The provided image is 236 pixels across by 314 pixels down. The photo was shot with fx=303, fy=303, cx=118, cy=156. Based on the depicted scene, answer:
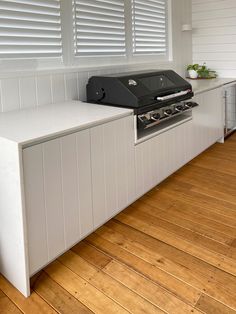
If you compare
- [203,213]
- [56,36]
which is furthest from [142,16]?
[203,213]

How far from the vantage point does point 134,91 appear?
2.12 m

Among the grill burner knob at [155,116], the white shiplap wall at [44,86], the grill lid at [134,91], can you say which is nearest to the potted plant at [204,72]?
the white shiplap wall at [44,86]

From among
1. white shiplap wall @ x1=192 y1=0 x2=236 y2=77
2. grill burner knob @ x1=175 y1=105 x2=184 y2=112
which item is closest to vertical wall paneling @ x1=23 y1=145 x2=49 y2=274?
grill burner knob @ x1=175 y1=105 x2=184 y2=112

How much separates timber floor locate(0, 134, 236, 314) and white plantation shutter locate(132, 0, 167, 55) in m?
1.69

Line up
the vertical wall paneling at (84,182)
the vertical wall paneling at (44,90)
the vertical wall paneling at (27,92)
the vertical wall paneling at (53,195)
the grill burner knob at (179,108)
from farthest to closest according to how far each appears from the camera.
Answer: the grill burner knob at (179,108) → the vertical wall paneling at (44,90) → the vertical wall paneling at (27,92) → the vertical wall paneling at (84,182) → the vertical wall paneling at (53,195)

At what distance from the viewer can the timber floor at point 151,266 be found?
1396 mm

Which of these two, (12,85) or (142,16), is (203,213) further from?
(142,16)

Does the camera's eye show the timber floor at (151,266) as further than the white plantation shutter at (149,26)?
No

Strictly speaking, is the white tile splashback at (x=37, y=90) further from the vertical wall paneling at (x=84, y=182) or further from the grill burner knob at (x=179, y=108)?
the grill burner knob at (x=179, y=108)

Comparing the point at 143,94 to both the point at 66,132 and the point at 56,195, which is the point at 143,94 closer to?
the point at 66,132

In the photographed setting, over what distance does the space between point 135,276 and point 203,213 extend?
0.84 meters

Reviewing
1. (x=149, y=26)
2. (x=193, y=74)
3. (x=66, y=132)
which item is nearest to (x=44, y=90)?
(x=66, y=132)

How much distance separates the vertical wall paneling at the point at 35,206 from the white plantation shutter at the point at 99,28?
135 cm

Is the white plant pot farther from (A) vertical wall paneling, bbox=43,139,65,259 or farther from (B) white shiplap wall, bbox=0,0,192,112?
(A) vertical wall paneling, bbox=43,139,65,259
